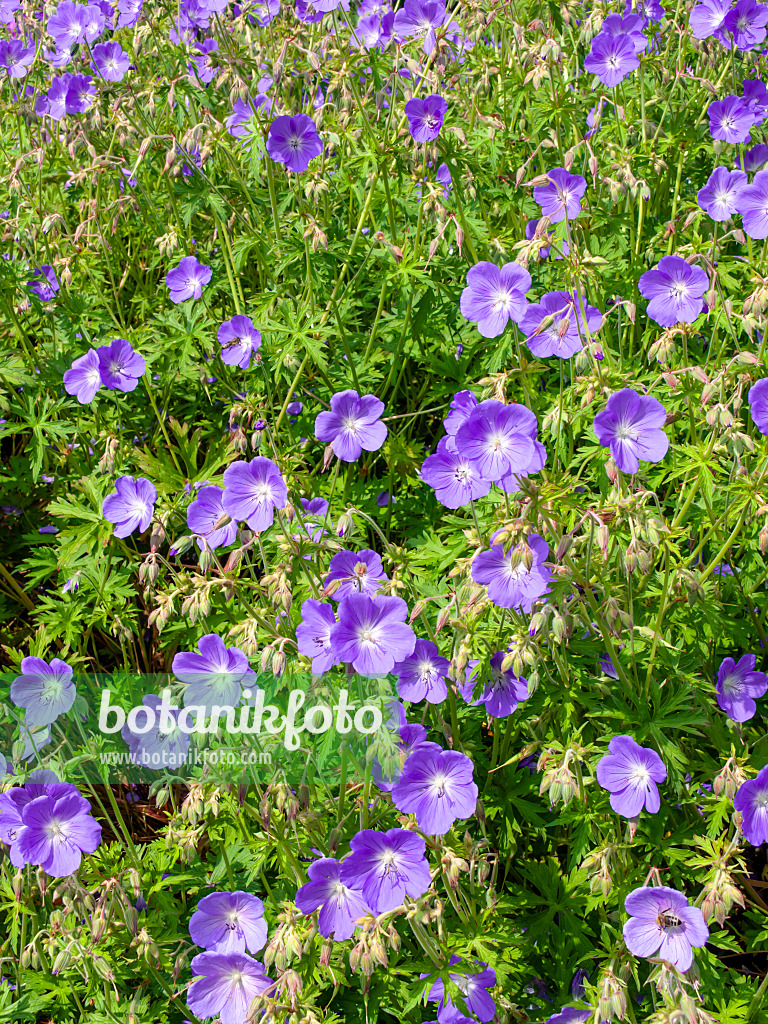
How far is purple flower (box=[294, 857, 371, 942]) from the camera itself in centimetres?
221

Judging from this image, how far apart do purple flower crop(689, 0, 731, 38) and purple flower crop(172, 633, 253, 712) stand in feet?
11.4

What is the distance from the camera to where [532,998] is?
2727 millimetres

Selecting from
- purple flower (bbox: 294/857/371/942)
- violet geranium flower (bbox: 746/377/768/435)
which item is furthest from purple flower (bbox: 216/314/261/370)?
purple flower (bbox: 294/857/371/942)

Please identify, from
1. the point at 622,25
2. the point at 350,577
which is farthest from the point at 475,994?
the point at 622,25

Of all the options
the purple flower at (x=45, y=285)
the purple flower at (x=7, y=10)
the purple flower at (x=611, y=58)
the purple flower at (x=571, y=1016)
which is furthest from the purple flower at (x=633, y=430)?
the purple flower at (x=7, y=10)

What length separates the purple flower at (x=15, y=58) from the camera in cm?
478

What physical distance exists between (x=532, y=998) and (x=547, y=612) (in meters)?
1.25

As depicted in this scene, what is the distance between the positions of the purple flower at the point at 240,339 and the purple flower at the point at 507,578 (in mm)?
1649

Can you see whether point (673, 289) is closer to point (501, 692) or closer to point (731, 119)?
point (731, 119)

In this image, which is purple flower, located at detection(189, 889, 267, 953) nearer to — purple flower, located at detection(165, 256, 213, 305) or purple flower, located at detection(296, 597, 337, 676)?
purple flower, located at detection(296, 597, 337, 676)

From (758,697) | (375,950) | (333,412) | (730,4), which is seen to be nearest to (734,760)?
(758,697)

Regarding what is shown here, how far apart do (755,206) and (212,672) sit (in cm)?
252

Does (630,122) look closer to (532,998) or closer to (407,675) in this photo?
(407,675)

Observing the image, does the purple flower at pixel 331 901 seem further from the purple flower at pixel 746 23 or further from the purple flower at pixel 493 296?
the purple flower at pixel 746 23
